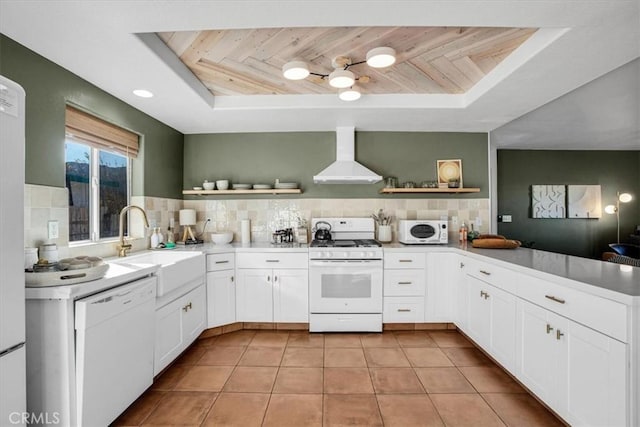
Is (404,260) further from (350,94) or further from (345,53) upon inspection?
(345,53)

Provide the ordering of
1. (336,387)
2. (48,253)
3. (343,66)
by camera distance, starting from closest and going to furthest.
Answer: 1. (48,253)
2. (336,387)
3. (343,66)

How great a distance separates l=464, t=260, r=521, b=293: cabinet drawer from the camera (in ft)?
7.42

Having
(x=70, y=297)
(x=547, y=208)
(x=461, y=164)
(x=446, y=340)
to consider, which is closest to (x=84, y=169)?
(x=70, y=297)

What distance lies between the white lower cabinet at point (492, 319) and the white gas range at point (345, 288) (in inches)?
34.0

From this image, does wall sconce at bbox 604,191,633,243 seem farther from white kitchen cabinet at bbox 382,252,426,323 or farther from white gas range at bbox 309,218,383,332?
white gas range at bbox 309,218,383,332

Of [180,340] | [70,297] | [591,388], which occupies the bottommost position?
[180,340]

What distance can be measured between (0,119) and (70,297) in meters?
0.82

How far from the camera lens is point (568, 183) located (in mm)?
6062

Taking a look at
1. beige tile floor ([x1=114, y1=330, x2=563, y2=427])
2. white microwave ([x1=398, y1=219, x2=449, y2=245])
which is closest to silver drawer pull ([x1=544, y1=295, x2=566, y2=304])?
beige tile floor ([x1=114, y1=330, x2=563, y2=427])

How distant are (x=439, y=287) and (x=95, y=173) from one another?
135 inches

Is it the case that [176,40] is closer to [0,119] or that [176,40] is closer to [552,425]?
[0,119]

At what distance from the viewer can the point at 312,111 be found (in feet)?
10.5

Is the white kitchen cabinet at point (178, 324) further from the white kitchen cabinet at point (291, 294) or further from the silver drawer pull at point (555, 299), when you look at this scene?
the silver drawer pull at point (555, 299)

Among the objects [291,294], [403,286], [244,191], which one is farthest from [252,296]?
[403,286]
